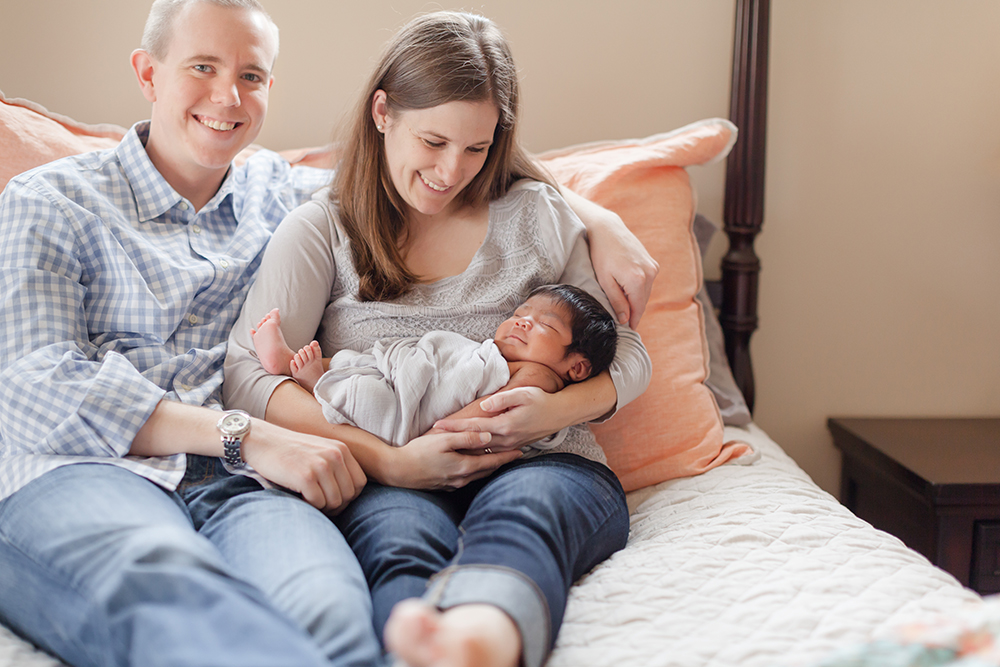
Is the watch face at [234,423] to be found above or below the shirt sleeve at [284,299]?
below

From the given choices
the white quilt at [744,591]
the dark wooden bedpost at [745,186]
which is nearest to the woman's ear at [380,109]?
the white quilt at [744,591]

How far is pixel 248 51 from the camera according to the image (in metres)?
1.23

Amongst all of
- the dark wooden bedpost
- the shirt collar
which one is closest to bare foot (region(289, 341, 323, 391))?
the shirt collar

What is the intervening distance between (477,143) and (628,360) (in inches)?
17.2

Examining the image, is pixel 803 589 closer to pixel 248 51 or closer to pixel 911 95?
pixel 248 51

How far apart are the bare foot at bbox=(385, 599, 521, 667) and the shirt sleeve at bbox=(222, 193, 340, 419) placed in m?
0.58

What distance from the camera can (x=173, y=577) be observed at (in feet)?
2.33

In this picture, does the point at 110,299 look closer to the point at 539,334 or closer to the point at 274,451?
the point at 274,451

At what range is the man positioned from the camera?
2.38 ft

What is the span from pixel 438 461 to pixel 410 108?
568mm

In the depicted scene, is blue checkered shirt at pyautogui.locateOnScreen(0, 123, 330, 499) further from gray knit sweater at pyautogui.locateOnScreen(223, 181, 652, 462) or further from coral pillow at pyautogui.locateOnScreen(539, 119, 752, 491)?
coral pillow at pyautogui.locateOnScreen(539, 119, 752, 491)

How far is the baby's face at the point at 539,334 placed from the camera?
1.13 m

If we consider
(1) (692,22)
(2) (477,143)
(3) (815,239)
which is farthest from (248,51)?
(3) (815,239)

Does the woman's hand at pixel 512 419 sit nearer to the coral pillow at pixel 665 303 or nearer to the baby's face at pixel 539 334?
the baby's face at pixel 539 334
